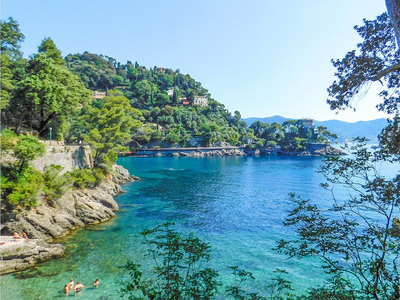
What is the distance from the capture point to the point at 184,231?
19156 mm

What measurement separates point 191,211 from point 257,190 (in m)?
14.0

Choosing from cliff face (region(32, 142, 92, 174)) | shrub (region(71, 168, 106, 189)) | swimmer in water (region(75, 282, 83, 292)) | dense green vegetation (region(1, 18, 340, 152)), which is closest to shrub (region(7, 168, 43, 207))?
cliff face (region(32, 142, 92, 174))

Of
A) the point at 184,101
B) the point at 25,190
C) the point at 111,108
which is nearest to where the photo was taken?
the point at 25,190

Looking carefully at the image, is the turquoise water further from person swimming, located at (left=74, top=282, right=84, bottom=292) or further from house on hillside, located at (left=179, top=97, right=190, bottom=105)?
house on hillside, located at (left=179, top=97, right=190, bottom=105)

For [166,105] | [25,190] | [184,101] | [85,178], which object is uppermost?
[184,101]

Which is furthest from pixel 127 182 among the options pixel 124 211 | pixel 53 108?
pixel 53 108

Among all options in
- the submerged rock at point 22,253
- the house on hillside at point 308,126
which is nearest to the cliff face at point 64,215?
the submerged rock at point 22,253

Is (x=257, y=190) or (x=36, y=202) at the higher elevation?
(x=36, y=202)

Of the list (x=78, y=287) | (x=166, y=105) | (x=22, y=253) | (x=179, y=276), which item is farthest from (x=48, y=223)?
(x=166, y=105)

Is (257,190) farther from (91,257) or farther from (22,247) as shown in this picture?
(22,247)

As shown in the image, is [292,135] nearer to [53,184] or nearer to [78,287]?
[53,184]

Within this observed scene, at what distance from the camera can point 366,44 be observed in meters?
7.23

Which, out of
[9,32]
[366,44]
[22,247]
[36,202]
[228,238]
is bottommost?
[228,238]

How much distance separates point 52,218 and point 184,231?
10065 mm
